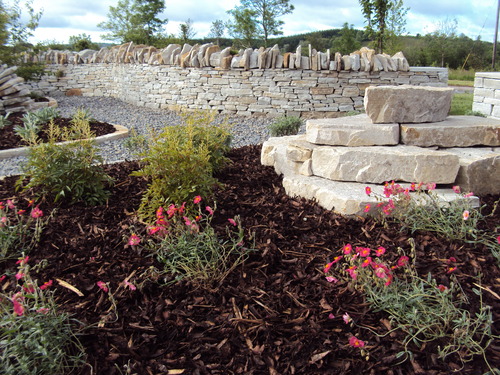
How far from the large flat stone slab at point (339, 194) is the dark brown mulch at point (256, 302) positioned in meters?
0.11

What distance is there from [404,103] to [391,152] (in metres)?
0.64

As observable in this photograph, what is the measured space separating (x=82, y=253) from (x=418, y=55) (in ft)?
80.8

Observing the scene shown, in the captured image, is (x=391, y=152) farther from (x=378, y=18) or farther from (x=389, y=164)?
(x=378, y=18)

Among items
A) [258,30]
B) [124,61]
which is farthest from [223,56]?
[258,30]

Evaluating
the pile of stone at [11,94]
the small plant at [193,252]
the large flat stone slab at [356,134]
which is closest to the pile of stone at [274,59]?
the pile of stone at [11,94]

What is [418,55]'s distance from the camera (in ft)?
77.6

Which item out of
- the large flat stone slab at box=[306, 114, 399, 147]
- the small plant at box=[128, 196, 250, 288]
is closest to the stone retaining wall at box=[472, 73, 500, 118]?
the large flat stone slab at box=[306, 114, 399, 147]

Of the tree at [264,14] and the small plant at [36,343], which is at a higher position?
the tree at [264,14]

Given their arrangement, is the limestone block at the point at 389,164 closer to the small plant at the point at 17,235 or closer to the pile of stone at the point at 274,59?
the small plant at the point at 17,235

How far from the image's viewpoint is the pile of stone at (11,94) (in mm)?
9641

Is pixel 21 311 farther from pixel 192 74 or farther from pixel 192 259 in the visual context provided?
pixel 192 74

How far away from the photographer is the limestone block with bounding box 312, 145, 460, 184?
139 inches

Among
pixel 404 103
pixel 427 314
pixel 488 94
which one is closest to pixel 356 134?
pixel 404 103

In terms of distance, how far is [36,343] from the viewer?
1.84m
